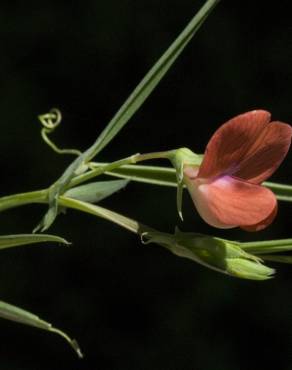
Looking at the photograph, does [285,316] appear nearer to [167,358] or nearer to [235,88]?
[167,358]

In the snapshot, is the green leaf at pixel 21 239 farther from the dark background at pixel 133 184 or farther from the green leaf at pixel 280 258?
the dark background at pixel 133 184

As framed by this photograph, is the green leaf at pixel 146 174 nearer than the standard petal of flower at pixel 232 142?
No

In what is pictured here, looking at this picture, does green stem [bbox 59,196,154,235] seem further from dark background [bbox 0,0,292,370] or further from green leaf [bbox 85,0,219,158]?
dark background [bbox 0,0,292,370]

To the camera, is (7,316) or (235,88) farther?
(235,88)

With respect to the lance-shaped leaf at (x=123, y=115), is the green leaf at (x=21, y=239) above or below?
below

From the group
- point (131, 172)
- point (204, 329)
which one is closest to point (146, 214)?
point (204, 329)

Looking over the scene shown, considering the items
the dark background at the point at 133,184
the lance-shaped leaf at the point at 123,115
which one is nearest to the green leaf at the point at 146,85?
the lance-shaped leaf at the point at 123,115
